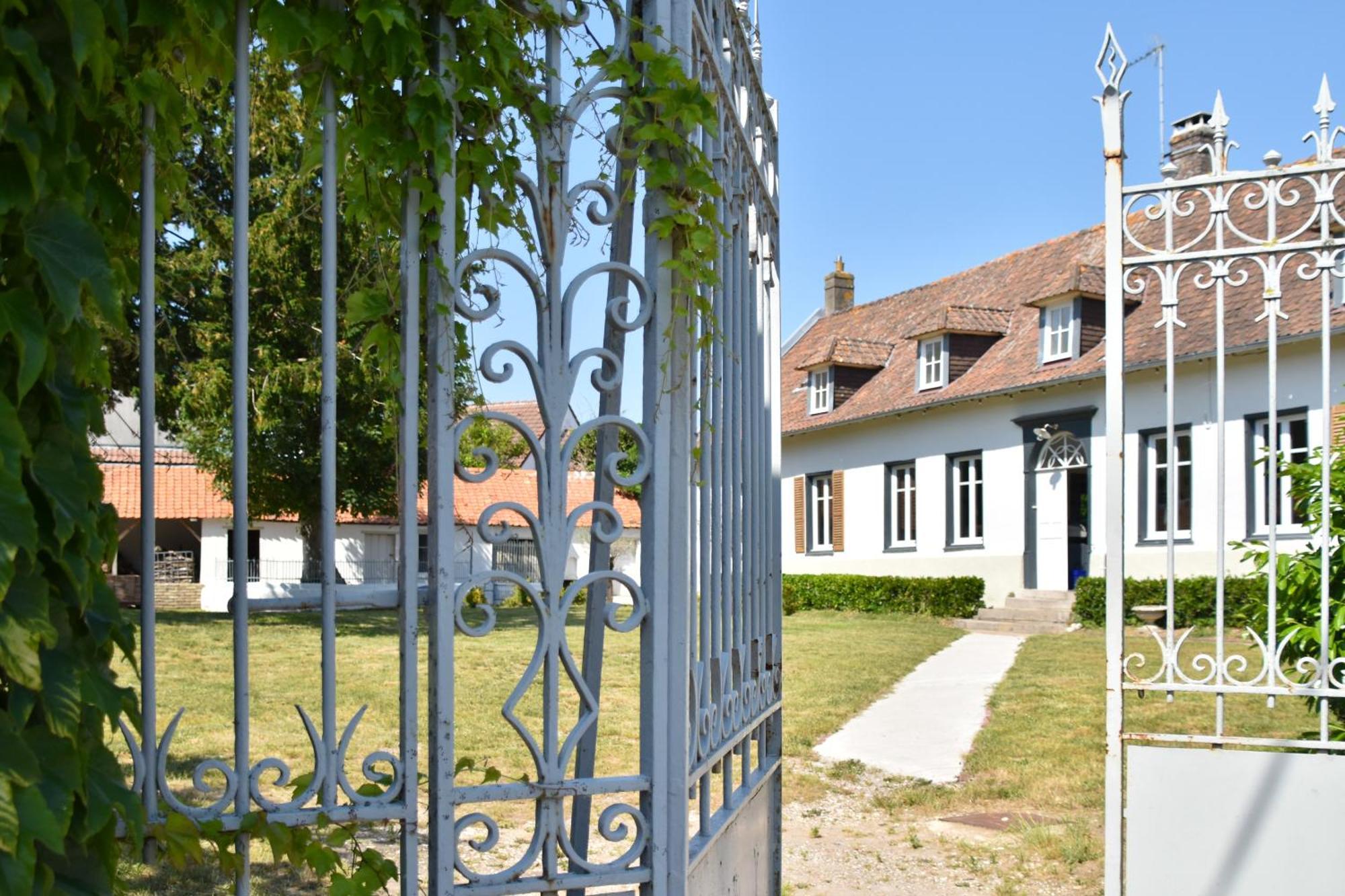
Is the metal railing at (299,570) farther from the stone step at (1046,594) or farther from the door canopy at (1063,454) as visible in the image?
the door canopy at (1063,454)

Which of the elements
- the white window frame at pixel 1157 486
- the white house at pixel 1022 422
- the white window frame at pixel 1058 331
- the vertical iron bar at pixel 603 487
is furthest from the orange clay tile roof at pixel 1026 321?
the vertical iron bar at pixel 603 487

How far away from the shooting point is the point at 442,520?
232 centimetres

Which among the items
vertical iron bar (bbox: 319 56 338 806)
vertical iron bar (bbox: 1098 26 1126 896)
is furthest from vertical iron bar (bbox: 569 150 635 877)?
vertical iron bar (bbox: 1098 26 1126 896)

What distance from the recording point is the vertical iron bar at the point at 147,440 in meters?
2.11

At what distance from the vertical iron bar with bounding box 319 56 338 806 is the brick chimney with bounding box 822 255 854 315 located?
2652 cm

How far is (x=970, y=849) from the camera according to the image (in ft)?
18.8

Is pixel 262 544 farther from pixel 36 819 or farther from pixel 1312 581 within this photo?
pixel 36 819

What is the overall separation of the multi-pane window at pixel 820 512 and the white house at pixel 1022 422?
0.04m

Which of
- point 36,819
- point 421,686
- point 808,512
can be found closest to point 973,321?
point 808,512

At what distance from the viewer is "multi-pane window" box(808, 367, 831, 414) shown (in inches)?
963

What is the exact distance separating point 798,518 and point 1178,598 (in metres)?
10.3

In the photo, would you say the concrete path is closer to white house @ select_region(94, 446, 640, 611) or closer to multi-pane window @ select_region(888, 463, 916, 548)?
multi-pane window @ select_region(888, 463, 916, 548)

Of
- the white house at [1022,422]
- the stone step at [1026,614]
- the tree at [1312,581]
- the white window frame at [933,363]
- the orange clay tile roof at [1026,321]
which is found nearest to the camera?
the tree at [1312,581]

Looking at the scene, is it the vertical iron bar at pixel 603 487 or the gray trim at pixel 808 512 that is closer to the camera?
the vertical iron bar at pixel 603 487
